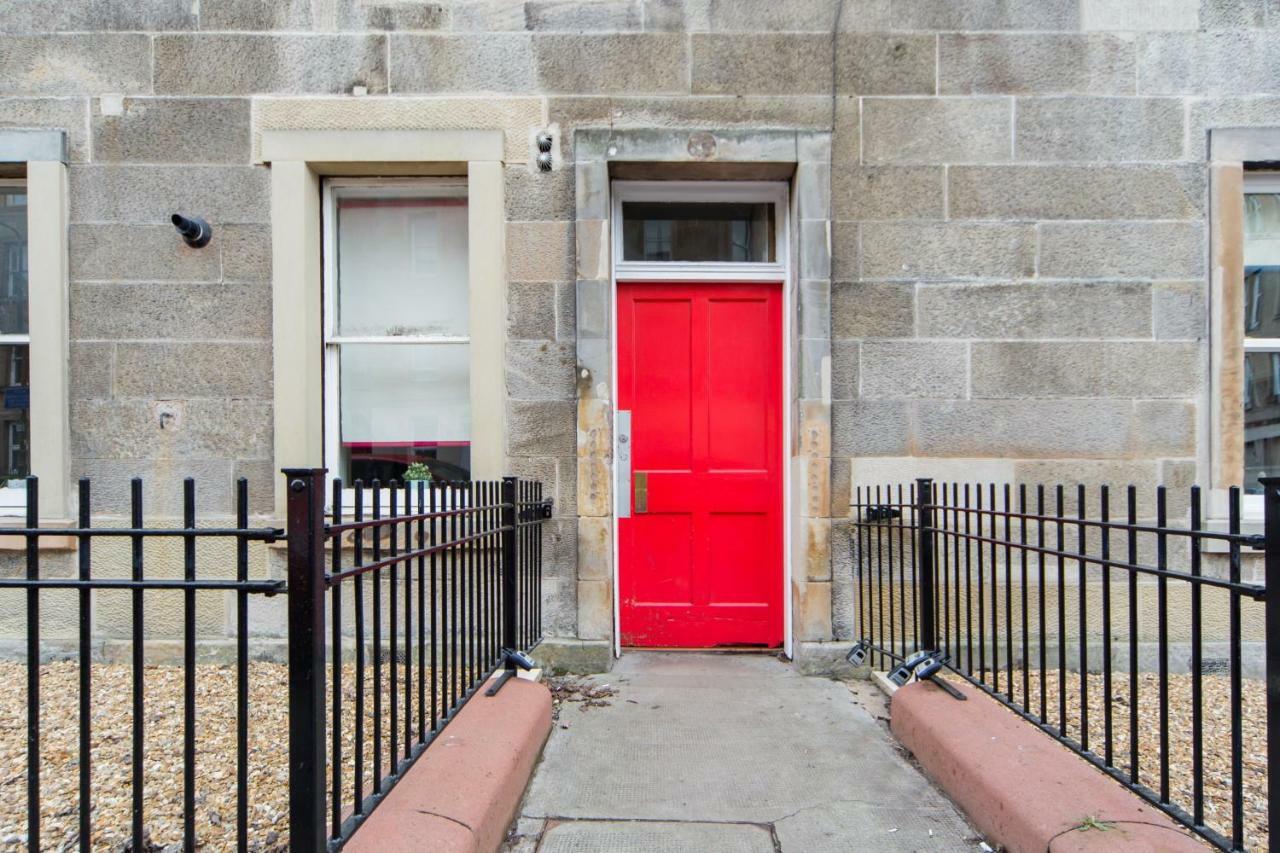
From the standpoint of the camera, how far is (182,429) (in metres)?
4.72

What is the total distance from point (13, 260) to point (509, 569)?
12.5 ft

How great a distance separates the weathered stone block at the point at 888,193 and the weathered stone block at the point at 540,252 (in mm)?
1593

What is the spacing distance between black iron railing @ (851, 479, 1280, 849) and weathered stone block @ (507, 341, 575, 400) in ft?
6.04

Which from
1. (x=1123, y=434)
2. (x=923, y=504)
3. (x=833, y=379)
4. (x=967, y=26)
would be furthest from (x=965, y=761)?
(x=967, y=26)

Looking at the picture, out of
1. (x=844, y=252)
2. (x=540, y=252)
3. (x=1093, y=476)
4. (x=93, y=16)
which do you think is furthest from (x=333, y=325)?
(x=1093, y=476)

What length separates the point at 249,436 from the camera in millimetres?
4715

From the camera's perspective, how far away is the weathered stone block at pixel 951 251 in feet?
15.5

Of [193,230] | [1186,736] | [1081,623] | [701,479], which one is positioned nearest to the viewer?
[1081,623]

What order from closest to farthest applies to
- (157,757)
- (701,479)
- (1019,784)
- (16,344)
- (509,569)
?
(1019,784)
(157,757)
(509,569)
(16,344)
(701,479)

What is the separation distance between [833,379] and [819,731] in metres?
1.96

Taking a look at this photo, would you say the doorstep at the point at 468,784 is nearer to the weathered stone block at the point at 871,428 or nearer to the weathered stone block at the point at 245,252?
the weathered stone block at the point at 871,428

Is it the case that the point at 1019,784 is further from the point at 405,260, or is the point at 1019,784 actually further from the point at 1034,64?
the point at 405,260

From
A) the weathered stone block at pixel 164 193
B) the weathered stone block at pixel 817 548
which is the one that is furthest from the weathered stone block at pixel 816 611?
the weathered stone block at pixel 164 193

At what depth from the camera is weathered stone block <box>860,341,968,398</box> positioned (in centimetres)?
471
